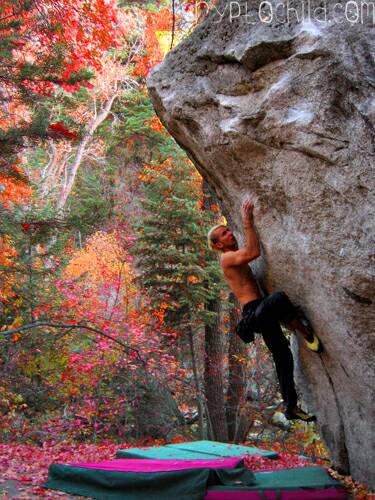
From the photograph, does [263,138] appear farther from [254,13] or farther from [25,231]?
[25,231]

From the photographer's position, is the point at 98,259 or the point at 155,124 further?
the point at 98,259

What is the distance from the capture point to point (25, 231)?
11.3 m

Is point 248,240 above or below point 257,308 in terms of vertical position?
above

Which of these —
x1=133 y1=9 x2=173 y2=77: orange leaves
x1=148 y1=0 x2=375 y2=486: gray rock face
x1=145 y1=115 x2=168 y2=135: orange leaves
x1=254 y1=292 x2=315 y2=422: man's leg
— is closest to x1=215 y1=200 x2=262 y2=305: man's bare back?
x1=148 y1=0 x2=375 y2=486: gray rock face

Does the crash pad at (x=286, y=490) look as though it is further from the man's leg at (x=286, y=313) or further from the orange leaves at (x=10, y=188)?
the orange leaves at (x=10, y=188)

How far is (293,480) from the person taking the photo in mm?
5918

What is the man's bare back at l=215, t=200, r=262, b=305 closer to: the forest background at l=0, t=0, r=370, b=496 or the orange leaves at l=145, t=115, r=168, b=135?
the forest background at l=0, t=0, r=370, b=496

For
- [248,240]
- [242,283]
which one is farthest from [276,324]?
[248,240]

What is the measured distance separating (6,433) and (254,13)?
417 inches

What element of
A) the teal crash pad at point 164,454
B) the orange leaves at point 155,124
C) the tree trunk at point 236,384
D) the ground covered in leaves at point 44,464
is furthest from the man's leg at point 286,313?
the orange leaves at point 155,124

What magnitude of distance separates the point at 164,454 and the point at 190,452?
1.71 ft

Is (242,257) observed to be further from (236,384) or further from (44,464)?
(236,384)

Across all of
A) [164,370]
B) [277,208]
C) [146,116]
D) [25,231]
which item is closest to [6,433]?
[164,370]

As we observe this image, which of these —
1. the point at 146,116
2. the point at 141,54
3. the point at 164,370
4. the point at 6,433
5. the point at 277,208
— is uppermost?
the point at 141,54
